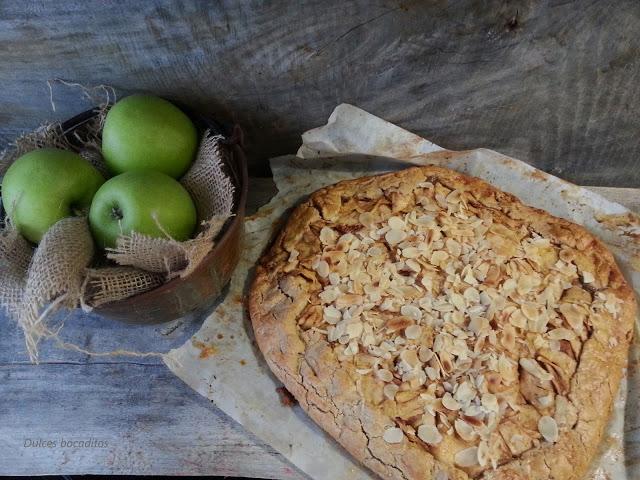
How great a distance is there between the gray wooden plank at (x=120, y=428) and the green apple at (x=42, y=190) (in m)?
0.32

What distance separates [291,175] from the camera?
51.8 inches

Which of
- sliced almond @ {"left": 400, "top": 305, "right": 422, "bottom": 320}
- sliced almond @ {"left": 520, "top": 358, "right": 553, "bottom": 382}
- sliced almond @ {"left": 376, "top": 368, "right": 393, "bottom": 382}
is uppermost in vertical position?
sliced almond @ {"left": 400, "top": 305, "right": 422, "bottom": 320}

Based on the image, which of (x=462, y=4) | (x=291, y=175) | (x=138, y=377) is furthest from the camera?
(x=291, y=175)

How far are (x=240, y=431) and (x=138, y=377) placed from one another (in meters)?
0.23

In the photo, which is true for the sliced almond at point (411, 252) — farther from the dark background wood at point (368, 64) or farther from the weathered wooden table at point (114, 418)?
the weathered wooden table at point (114, 418)

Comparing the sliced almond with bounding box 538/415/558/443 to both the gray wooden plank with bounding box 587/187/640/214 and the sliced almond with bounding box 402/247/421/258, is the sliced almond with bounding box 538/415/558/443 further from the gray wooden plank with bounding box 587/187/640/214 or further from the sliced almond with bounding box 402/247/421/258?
the gray wooden plank with bounding box 587/187/640/214

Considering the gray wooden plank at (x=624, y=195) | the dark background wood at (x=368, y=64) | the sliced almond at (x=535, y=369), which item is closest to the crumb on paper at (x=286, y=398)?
the sliced almond at (x=535, y=369)

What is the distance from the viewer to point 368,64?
1.11 meters

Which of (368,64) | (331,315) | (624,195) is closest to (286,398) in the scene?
(331,315)

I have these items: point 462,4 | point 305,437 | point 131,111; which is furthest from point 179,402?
point 462,4

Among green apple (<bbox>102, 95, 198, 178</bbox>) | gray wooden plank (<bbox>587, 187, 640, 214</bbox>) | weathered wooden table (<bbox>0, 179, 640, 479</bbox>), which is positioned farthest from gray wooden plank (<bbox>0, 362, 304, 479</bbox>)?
gray wooden plank (<bbox>587, 187, 640, 214</bbox>)

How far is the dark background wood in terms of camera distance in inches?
39.8

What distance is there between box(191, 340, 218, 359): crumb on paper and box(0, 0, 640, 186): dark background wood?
477 millimetres

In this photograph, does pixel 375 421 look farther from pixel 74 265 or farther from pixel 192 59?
pixel 192 59
